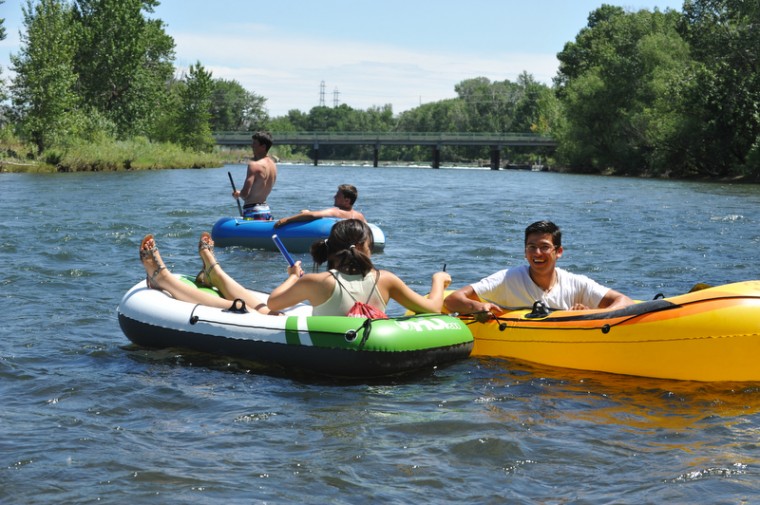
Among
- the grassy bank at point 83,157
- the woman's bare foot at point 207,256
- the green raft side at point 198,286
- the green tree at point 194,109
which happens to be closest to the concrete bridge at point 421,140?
the green tree at point 194,109

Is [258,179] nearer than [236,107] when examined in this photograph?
Yes

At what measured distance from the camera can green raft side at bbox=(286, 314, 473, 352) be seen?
573 centimetres

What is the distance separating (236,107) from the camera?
11531 centimetres

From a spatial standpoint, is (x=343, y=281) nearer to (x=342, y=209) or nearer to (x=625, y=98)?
(x=342, y=209)

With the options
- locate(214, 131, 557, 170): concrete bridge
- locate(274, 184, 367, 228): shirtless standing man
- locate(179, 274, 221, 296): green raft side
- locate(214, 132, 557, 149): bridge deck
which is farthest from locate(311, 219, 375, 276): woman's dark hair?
locate(214, 131, 557, 170): concrete bridge

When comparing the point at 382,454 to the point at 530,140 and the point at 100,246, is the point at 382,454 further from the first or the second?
the point at 530,140

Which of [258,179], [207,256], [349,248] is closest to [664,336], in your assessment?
[349,248]

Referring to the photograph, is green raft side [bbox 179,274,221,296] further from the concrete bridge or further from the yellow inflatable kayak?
the concrete bridge

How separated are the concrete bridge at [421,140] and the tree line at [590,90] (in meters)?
3.69

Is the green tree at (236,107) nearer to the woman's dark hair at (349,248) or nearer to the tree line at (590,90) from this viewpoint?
the tree line at (590,90)

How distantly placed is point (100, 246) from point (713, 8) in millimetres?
31961

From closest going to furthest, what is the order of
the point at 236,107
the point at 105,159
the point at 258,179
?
the point at 258,179 → the point at 105,159 → the point at 236,107

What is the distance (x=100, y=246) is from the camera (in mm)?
13094

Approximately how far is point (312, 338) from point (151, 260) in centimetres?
154
